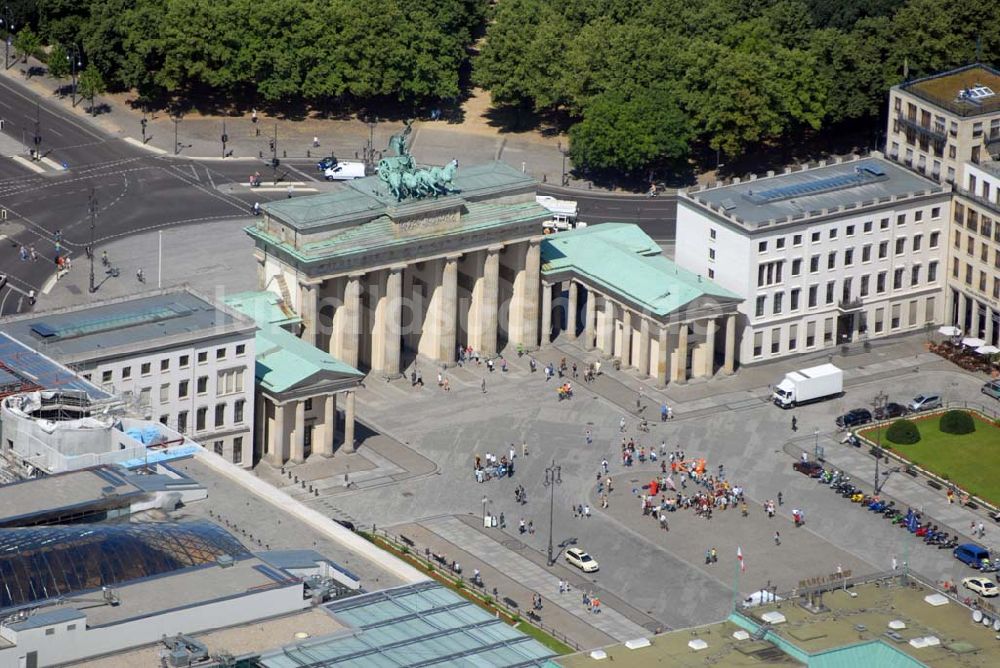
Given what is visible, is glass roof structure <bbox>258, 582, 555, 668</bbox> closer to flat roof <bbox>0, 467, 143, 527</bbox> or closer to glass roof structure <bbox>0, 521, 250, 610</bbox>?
glass roof structure <bbox>0, 521, 250, 610</bbox>

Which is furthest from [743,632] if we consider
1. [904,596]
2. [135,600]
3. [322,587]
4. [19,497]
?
[19,497]

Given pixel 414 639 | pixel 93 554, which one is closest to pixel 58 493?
pixel 93 554

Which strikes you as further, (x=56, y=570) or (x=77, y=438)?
(x=77, y=438)

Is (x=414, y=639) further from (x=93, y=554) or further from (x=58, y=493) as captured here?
(x=58, y=493)

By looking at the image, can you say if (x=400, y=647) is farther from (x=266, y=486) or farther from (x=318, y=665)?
(x=266, y=486)

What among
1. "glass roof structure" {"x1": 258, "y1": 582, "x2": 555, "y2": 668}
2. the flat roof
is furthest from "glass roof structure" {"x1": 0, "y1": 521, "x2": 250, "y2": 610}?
"glass roof structure" {"x1": 258, "y1": 582, "x2": 555, "y2": 668}

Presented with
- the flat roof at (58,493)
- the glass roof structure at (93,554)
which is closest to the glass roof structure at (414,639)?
the glass roof structure at (93,554)
